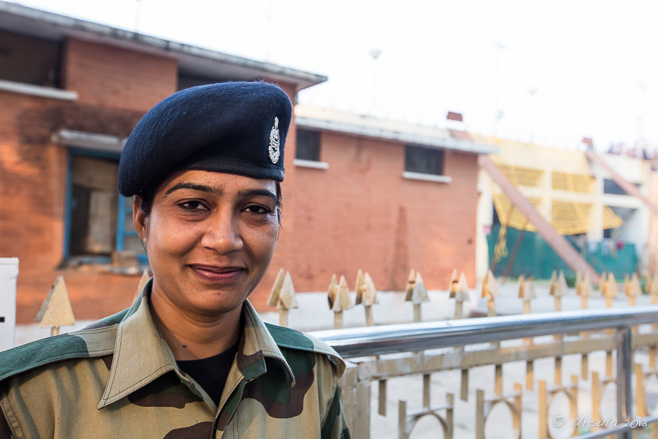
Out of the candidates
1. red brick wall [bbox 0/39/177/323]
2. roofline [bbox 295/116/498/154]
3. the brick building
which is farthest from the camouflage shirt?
roofline [bbox 295/116/498/154]

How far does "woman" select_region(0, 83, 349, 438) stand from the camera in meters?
0.90

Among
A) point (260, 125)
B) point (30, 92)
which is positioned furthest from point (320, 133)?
point (260, 125)

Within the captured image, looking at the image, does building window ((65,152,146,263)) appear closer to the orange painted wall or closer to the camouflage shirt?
the orange painted wall

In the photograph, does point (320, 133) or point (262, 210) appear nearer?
point (262, 210)

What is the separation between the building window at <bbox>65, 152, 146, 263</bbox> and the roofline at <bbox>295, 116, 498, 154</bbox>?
3.50m

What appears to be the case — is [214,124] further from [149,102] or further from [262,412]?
[149,102]

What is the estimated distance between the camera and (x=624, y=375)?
8.55ft

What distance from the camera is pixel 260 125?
40.4 inches

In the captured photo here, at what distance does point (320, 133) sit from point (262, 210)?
9.27m

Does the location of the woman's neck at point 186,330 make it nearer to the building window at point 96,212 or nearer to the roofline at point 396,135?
the building window at point 96,212

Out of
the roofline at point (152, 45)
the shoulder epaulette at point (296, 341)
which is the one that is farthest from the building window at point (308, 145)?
the shoulder epaulette at point (296, 341)

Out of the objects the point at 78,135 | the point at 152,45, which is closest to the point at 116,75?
the point at 152,45

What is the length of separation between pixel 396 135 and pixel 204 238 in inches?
398

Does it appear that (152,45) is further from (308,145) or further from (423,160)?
(423,160)
